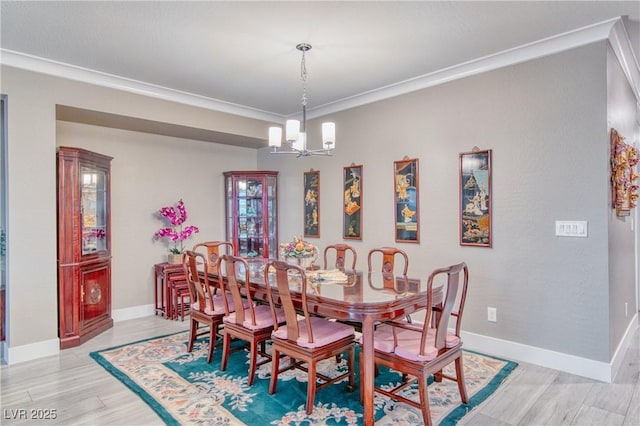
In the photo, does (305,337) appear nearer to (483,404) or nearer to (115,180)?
(483,404)

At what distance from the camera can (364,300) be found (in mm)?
2326

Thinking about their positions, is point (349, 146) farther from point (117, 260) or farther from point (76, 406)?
point (76, 406)

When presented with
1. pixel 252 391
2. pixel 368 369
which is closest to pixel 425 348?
pixel 368 369

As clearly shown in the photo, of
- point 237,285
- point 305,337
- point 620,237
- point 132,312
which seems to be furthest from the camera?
point 132,312

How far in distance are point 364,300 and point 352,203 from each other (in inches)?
92.4

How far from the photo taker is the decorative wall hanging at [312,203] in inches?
198

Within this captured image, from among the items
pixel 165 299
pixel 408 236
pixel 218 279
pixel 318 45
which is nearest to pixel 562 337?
pixel 408 236

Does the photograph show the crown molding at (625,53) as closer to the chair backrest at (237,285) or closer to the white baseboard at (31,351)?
the chair backrest at (237,285)

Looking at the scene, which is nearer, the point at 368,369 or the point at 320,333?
the point at 368,369

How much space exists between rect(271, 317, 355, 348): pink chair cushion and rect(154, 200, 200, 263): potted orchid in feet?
8.76

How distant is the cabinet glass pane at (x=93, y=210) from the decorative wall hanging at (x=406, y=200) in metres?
3.21

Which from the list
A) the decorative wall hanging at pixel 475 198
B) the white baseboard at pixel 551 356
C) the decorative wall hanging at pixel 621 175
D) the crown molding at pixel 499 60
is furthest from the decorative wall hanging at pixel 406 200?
the decorative wall hanging at pixel 621 175

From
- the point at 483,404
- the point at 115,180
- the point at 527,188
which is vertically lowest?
the point at 483,404

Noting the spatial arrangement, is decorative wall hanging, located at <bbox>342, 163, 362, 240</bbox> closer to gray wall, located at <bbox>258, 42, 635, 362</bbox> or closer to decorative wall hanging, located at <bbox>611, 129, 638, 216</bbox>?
gray wall, located at <bbox>258, 42, 635, 362</bbox>
